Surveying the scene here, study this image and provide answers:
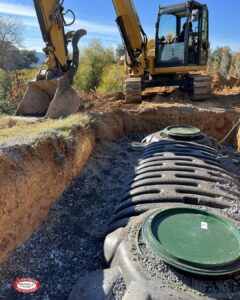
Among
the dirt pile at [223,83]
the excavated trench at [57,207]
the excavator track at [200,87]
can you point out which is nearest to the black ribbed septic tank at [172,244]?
the excavated trench at [57,207]

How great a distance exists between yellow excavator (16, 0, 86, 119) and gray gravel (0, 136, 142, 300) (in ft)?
8.03

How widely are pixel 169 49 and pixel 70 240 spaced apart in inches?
371

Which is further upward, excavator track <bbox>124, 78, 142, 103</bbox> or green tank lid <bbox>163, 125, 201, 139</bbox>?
excavator track <bbox>124, 78, 142, 103</bbox>

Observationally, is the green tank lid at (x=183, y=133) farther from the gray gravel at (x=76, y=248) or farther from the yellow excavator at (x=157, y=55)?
the yellow excavator at (x=157, y=55)

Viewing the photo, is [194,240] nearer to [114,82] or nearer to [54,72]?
[54,72]

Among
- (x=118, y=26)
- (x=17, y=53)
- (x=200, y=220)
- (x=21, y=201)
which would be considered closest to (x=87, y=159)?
(x=21, y=201)

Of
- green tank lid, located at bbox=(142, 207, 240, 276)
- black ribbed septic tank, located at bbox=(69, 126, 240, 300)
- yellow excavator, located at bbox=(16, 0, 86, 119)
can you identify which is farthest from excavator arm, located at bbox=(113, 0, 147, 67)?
green tank lid, located at bbox=(142, 207, 240, 276)

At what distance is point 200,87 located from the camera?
11945mm

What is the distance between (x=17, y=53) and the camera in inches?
1387

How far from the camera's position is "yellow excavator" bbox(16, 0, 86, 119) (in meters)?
7.65

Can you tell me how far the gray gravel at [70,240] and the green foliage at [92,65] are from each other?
17945 millimetres

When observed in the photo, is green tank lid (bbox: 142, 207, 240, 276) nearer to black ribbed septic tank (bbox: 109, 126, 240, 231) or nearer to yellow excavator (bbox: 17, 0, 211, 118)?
black ribbed septic tank (bbox: 109, 126, 240, 231)

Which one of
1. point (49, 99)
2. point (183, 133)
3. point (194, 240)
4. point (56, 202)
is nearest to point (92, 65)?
point (49, 99)

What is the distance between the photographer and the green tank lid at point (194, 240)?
2383mm
